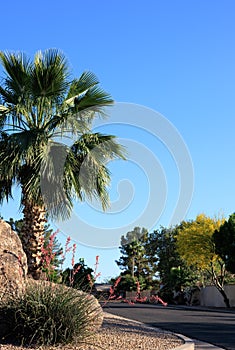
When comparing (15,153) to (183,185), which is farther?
(183,185)

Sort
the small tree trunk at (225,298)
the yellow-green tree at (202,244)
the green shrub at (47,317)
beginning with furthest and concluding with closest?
the yellow-green tree at (202,244)
the small tree trunk at (225,298)
the green shrub at (47,317)

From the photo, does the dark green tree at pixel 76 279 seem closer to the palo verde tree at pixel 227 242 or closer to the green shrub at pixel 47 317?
the green shrub at pixel 47 317

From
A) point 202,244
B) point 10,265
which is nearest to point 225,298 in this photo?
point 202,244

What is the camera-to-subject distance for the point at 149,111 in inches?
640

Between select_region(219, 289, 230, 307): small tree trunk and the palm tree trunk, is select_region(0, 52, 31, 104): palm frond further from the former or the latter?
select_region(219, 289, 230, 307): small tree trunk

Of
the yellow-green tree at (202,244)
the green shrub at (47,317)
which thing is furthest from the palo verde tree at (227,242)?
the green shrub at (47,317)

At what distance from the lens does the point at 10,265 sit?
8.94 m

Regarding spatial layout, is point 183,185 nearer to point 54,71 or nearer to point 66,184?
point 66,184

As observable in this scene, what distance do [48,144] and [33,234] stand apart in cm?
270

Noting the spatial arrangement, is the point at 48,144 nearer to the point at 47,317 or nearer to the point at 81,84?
the point at 81,84

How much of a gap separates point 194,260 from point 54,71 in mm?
21943

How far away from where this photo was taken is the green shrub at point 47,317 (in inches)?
315

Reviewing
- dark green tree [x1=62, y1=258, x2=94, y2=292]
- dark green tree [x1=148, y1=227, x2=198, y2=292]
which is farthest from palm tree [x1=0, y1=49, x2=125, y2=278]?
dark green tree [x1=148, y1=227, x2=198, y2=292]

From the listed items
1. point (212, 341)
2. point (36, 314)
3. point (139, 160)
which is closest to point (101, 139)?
point (139, 160)
